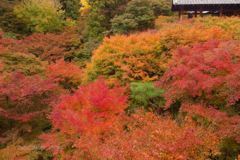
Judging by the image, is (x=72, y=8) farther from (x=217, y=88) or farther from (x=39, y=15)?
(x=217, y=88)

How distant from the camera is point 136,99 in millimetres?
10922

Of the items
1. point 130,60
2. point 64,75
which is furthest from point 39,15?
point 130,60

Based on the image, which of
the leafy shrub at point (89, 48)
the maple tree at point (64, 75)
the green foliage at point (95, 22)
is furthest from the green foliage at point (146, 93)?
the green foliage at point (95, 22)

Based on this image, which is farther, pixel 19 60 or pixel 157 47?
pixel 19 60

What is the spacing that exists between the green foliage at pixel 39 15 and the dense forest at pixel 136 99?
6363 millimetres

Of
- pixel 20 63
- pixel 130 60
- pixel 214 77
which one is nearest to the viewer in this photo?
pixel 214 77

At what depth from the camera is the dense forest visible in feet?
18.1

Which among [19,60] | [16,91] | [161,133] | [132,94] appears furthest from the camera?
[19,60]

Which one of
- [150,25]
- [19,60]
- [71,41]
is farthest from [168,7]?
[19,60]

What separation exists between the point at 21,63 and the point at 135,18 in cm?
1409

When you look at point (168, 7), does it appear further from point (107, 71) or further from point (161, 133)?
point (161, 133)

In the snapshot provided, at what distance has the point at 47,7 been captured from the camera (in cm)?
2692

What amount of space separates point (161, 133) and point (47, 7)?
1154 inches

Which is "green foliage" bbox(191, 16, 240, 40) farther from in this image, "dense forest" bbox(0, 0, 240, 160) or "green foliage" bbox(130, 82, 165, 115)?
"green foliage" bbox(130, 82, 165, 115)
